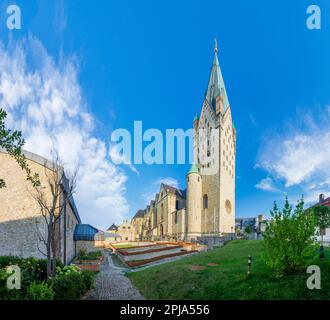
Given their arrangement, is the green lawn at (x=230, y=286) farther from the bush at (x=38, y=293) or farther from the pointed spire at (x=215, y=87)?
the pointed spire at (x=215, y=87)

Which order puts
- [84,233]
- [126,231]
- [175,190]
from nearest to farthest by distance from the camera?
1. [84,233]
2. [175,190]
3. [126,231]

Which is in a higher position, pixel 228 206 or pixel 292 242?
pixel 292 242

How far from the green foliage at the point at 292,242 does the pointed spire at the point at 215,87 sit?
5325 cm

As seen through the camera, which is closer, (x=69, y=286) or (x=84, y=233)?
(x=69, y=286)

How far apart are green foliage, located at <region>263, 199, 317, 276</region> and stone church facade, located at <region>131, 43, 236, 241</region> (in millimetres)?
42650

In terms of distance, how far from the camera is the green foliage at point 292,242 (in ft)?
34.9

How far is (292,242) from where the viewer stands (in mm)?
10695

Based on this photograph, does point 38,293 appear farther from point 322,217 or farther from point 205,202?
point 205,202

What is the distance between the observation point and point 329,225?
21.2 metres

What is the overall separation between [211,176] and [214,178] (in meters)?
1.04

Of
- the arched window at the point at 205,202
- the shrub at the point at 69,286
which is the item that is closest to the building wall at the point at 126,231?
the arched window at the point at 205,202

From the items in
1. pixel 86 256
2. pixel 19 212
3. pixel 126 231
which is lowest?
→ pixel 126 231

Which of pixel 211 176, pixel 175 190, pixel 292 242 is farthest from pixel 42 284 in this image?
pixel 175 190

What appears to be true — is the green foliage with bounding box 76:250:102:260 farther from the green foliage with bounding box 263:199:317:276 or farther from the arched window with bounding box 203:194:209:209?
the arched window with bounding box 203:194:209:209
